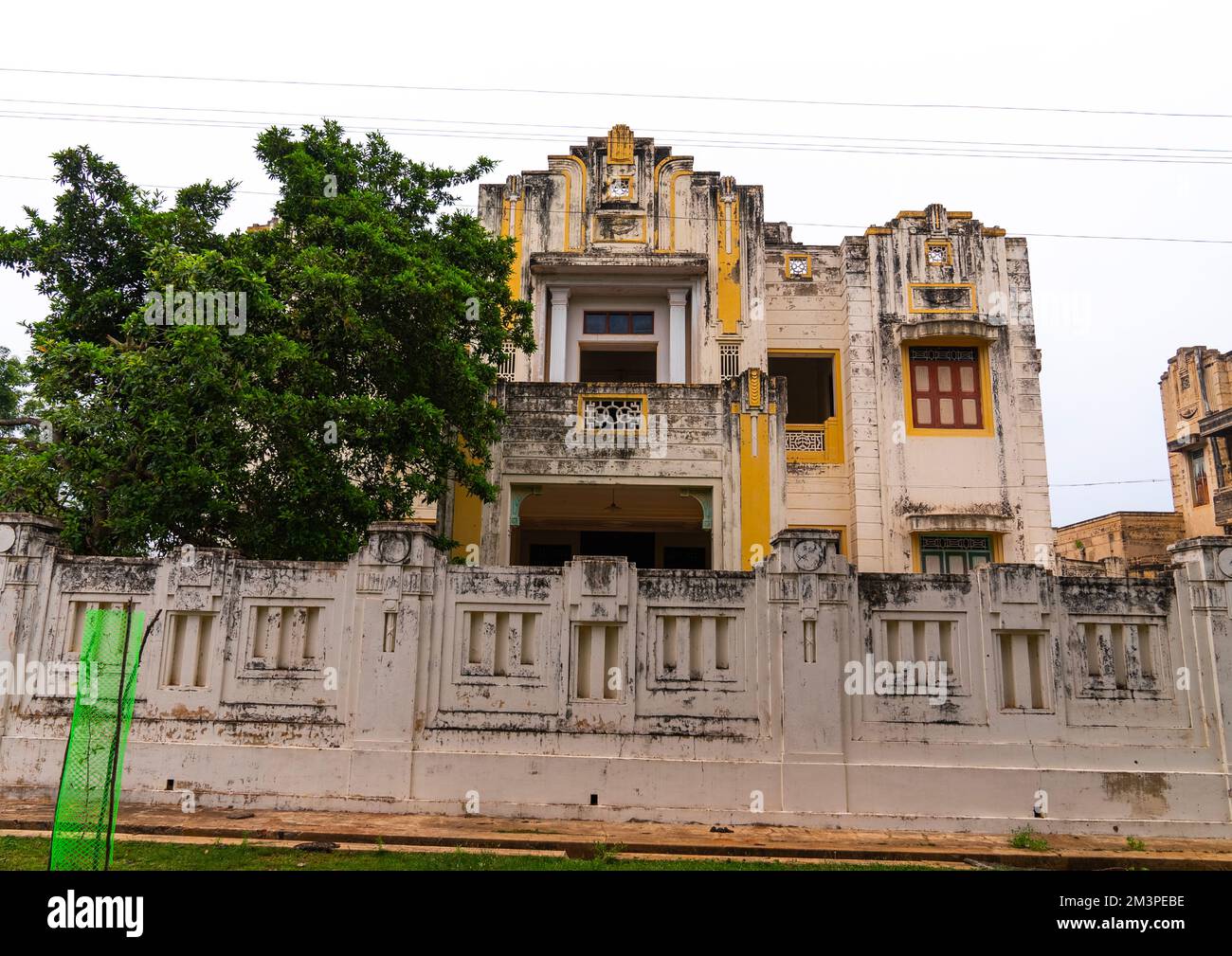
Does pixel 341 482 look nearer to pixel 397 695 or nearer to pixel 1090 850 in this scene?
pixel 397 695

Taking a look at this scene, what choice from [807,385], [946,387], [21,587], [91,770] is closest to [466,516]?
[21,587]

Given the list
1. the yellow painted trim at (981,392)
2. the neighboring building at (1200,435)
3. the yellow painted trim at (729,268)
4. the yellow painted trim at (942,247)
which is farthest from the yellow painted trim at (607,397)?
the neighboring building at (1200,435)

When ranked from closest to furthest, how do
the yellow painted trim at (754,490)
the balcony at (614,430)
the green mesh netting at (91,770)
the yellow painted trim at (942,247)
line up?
the green mesh netting at (91,770)
the yellow painted trim at (754,490)
the balcony at (614,430)
the yellow painted trim at (942,247)

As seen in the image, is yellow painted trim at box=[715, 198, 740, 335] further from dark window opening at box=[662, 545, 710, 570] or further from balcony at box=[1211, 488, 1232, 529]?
balcony at box=[1211, 488, 1232, 529]

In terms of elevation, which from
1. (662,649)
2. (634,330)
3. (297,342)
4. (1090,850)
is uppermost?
(634,330)

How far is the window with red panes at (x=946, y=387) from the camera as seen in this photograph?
16484mm

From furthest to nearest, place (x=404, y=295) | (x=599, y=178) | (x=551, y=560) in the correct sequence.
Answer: (x=551, y=560) < (x=599, y=178) < (x=404, y=295)

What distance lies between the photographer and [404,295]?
1066cm

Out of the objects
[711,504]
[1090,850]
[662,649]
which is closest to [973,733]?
[1090,850]

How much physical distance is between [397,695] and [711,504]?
667 centimetres

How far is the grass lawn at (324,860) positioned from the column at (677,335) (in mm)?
10674

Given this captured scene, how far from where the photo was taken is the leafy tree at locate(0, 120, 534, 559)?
934 cm

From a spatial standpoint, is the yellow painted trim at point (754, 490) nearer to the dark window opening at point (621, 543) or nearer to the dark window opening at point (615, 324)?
the dark window opening at point (615, 324)

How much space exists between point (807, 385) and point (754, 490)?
5.49m
